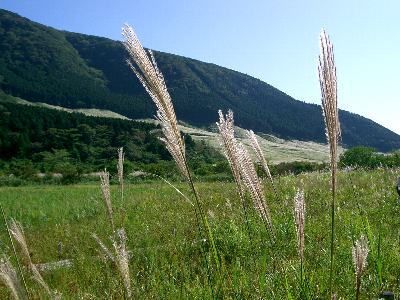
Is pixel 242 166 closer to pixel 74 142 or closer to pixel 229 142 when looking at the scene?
pixel 229 142

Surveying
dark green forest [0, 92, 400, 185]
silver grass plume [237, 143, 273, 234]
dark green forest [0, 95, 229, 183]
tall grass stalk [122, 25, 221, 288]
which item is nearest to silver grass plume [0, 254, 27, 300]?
tall grass stalk [122, 25, 221, 288]

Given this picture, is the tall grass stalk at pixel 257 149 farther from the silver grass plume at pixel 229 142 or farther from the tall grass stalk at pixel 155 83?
the tall grass stalk at pixel 155 83

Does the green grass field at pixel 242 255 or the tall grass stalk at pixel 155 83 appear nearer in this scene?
the tall grass stalk at pixel 155 83

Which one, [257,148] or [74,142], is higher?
[257,148]

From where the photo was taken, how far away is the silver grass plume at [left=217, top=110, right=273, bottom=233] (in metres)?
2.19

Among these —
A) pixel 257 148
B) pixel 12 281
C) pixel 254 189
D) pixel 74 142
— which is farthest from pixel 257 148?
pixel 74 142

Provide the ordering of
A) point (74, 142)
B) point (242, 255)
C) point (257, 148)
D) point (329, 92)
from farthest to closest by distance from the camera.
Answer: point (74, 142) < point (242, 255) < point (257, 148) < point (329, 92)

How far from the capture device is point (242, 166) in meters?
2.29

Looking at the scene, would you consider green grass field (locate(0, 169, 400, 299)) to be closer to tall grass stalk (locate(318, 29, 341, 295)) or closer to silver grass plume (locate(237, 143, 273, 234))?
silver grass plume (locate(237, 143, 273, 234))

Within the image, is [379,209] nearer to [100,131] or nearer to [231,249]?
[231,249]

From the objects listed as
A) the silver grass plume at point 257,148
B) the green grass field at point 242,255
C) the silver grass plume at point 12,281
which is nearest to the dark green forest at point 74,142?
the green grass field at point 242,255

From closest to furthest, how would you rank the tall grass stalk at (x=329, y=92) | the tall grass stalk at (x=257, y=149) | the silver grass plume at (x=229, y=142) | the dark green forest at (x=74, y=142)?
1. the tall grass stalk at (x=329, y=92)
2. the silver grass plume at (x=229, y=142)
3. the tall grass stalk at (x=257, y=149)
4. the dark green forest at (x=74, y=142)

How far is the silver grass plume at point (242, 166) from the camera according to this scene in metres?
2.19

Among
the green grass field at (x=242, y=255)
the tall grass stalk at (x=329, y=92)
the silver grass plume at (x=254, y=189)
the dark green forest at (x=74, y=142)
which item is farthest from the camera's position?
the dark green forest at (x=74, y=142)
